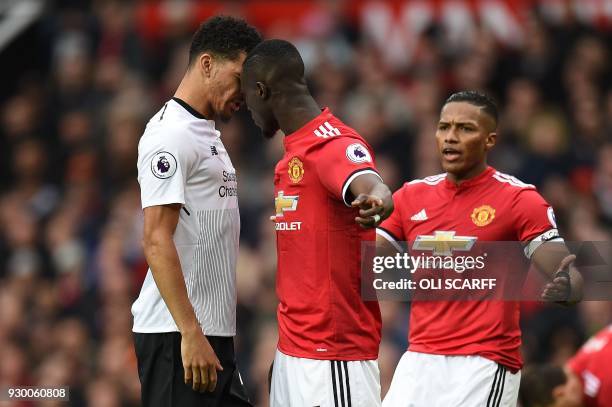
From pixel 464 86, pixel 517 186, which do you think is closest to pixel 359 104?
pixel 464 86

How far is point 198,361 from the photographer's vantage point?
16.8 ft

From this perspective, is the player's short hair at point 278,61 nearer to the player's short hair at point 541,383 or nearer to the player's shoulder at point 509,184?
the player's shoulder at point 509,184

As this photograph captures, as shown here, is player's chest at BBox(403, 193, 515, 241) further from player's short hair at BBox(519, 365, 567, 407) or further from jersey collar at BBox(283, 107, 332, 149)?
player's short hair at BBox(519, 365, 567, 407)

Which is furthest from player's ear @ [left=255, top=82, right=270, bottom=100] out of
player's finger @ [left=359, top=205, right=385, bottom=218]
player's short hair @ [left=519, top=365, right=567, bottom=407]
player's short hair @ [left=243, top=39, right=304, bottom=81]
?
player's short hair @ [left=519, top=365, right=567, bottom=407]

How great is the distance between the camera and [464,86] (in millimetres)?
11258

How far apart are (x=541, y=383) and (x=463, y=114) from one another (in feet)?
6.51

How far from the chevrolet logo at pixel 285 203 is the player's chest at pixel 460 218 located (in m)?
1.02

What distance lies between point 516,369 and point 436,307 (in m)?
0.46

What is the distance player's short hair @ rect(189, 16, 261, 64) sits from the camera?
5465 mm

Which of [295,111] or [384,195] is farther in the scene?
[295,111]

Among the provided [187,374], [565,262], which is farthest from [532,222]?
[187,374]

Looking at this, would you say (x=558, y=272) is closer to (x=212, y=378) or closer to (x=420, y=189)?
(x=420, y=189)

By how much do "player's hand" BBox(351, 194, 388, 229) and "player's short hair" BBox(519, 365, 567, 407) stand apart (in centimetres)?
295

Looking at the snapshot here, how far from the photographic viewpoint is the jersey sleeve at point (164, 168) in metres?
5.16
